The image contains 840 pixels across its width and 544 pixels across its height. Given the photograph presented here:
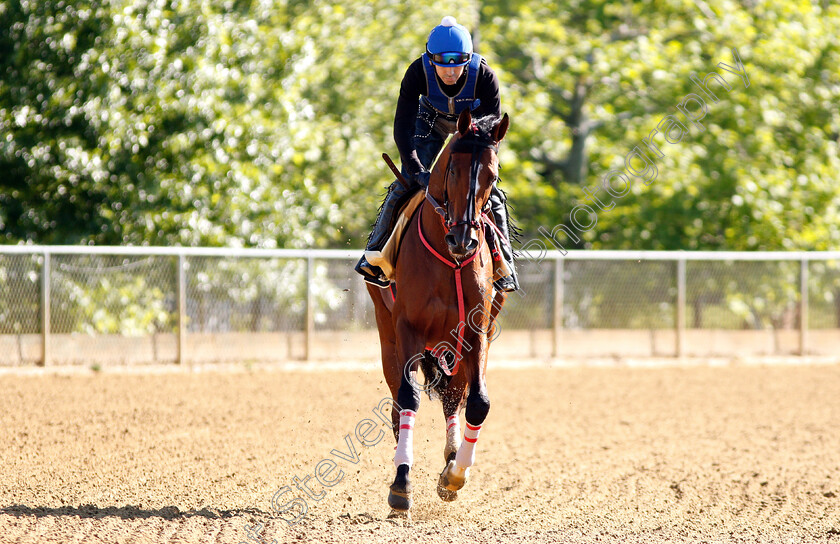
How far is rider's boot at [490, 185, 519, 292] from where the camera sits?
240 inches

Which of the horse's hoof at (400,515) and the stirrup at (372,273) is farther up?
the stirrup at (372,273)

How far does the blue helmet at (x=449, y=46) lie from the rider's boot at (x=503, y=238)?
3.04 ft

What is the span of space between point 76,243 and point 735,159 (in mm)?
13041

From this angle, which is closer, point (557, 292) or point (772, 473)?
point (772, 473)

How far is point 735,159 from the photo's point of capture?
1828cm

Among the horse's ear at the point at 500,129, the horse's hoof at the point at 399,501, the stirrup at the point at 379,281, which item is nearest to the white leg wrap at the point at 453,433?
the horse's hoof at the point at 399,501

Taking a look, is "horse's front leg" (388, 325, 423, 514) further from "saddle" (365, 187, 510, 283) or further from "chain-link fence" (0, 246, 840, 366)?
"chain-link fence" (0, 246, 840, 366)

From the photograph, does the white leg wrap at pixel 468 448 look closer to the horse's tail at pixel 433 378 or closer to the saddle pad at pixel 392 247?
the horse's tail at pixel 433 378

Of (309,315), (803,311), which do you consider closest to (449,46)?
(309,315)

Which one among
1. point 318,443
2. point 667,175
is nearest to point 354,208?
point 667,175

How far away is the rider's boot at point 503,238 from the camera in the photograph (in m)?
6.09

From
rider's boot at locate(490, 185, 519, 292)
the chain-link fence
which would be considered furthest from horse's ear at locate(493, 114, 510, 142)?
the chain-link fence

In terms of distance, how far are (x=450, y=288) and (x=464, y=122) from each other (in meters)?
Result: 1.05

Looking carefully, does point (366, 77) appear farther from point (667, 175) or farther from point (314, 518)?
point (314, 518)
